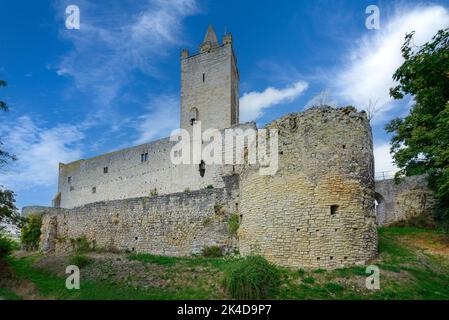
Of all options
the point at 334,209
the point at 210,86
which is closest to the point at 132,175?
the point at 210,86

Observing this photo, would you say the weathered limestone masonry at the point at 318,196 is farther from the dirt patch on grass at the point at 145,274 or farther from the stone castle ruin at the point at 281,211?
the dirt patch on grass at the point at 145,274

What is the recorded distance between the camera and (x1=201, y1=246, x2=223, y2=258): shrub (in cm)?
1670

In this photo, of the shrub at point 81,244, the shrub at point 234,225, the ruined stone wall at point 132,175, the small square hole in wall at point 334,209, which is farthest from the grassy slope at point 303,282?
the ruined stone wall at point 132,175

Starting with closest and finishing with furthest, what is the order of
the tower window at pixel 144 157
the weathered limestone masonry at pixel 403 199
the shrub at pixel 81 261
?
the shrub at pixel 81 261 < the weathered limestone masonry at pixel 403 199 < the tower window at pixel 144 157

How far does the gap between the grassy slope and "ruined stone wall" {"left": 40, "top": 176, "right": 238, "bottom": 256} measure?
2.03 meters

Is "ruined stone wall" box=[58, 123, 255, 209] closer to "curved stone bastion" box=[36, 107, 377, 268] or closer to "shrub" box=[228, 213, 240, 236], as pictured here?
"shrub" box=[228, 213, 240, 236]

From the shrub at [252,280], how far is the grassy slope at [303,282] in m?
0.28

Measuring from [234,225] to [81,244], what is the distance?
10712 millimetres

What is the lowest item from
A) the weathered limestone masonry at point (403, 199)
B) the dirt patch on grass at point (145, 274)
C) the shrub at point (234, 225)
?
the dirt patch on grass at point (145, 274)

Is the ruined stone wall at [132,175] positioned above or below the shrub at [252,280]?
above

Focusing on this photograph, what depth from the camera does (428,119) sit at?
17.4m

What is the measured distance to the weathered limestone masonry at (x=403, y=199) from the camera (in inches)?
973
